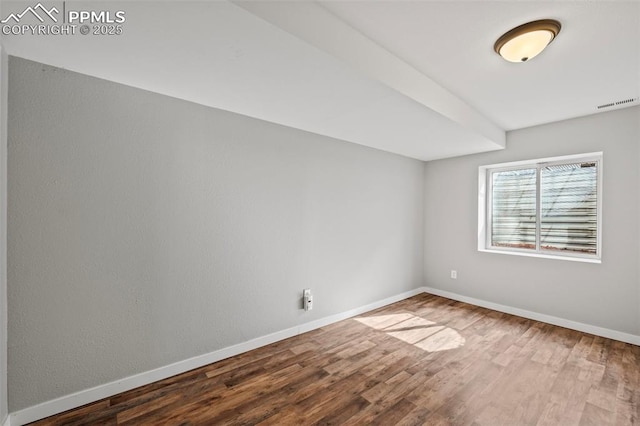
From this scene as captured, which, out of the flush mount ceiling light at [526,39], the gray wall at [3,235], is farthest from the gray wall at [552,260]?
the gray wall at [3,235]

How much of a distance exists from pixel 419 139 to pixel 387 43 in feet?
5.49

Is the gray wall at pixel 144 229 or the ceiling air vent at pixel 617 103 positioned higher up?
the ceiling air vent at pixel 617 103

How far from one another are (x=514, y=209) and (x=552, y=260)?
839 millimetres

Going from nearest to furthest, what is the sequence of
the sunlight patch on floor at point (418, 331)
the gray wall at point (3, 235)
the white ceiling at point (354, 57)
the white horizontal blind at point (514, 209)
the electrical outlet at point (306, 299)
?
1. the white ceiling at point (354, 57)
2. the gray wall at point (3, 235)
3. the sunlight patch on floor at point (418, 331)
4. the electrical outlet at point (306, 299)
5. the white horizontal blind at point (514, 209)

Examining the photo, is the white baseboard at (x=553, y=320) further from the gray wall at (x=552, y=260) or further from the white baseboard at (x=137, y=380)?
the white baseboard at (x=137, y=380)

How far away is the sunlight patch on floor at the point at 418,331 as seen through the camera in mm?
2734

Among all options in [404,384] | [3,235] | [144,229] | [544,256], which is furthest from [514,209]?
[3,235]

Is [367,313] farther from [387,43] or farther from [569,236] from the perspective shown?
[387,43]

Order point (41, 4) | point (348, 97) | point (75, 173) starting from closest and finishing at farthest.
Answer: point (41, 4) → point (75, 173) → point (348, 97)

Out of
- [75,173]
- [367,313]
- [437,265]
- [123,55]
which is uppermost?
[123,55]

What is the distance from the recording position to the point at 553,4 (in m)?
1.47

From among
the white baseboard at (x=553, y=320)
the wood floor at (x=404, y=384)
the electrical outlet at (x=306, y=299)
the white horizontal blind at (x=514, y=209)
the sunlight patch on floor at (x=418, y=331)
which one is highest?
the white horizontal blind at (x=514, y=209)

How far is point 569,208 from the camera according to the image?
10.8 ft

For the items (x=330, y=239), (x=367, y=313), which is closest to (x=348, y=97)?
(x=330, y=239)
